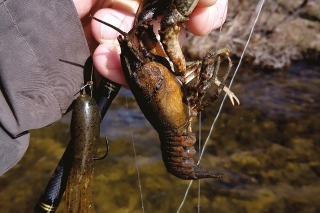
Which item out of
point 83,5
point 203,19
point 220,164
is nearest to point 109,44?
point 83,5

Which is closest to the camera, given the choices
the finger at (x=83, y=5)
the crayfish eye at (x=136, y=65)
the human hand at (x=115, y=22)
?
the crayfish eye at (x=136, y=65)

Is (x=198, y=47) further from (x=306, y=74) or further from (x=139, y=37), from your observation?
(x=139, y=37)

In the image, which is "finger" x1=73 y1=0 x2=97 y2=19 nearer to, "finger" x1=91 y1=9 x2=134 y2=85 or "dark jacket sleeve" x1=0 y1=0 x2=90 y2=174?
"finger" x1=91 y1=9 x2=134 y2=85

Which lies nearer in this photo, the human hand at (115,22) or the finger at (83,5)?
the human hand at (115,22)

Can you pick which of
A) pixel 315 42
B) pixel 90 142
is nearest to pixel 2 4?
pixel 90 142

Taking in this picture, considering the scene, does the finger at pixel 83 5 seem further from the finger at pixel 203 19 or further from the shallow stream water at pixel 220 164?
the shallow stream water at pixel 220 164

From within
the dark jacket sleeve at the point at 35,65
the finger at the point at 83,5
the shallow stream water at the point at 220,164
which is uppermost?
the finger at the point at 83,5

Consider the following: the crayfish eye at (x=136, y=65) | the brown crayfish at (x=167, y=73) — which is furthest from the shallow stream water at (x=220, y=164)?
the crayfish eye at (x=136, y=65)
